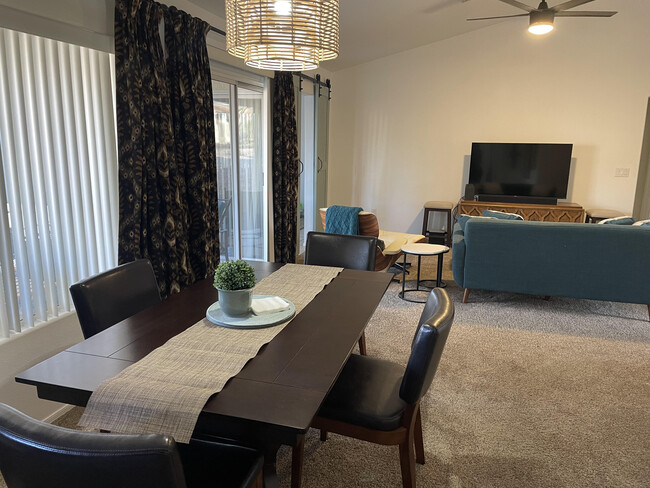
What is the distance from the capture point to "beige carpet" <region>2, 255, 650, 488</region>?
6.54 ft

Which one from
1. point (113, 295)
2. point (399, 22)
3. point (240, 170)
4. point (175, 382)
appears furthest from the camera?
point (399, 22)

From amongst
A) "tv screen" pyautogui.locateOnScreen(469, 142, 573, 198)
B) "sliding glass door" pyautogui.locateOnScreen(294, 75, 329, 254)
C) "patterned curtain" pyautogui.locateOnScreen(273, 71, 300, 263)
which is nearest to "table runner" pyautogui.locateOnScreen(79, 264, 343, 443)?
"patterned curtain" pyautogui.locateOnScreen(273, 71, 300, 263)

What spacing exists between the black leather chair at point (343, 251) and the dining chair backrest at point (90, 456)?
1.92 meters

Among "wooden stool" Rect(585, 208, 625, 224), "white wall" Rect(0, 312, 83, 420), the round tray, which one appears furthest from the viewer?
"wooden stool" Rect(585, 208, 625, 224)

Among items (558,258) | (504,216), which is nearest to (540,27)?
(504,216)

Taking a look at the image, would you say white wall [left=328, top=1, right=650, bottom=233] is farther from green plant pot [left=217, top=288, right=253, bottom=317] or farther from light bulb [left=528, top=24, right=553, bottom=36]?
green plant pot [left=217, top=288, right=253, bottom=317]

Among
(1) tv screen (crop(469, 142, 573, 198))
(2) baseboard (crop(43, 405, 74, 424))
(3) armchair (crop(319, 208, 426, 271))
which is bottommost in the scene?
(2) baseboard (crop(43, 405, 74, 424))

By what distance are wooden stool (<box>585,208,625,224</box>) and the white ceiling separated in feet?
8.25

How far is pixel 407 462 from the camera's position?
1724mm

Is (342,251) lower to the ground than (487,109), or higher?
lower

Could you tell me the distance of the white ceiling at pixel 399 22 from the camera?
176 inches

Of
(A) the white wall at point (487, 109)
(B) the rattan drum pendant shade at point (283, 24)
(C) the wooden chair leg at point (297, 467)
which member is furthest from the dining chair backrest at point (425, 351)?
(A) the white wall at point (487, 109)

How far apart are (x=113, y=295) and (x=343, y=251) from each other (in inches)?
51.4

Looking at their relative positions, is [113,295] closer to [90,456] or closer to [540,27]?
[90,456]
